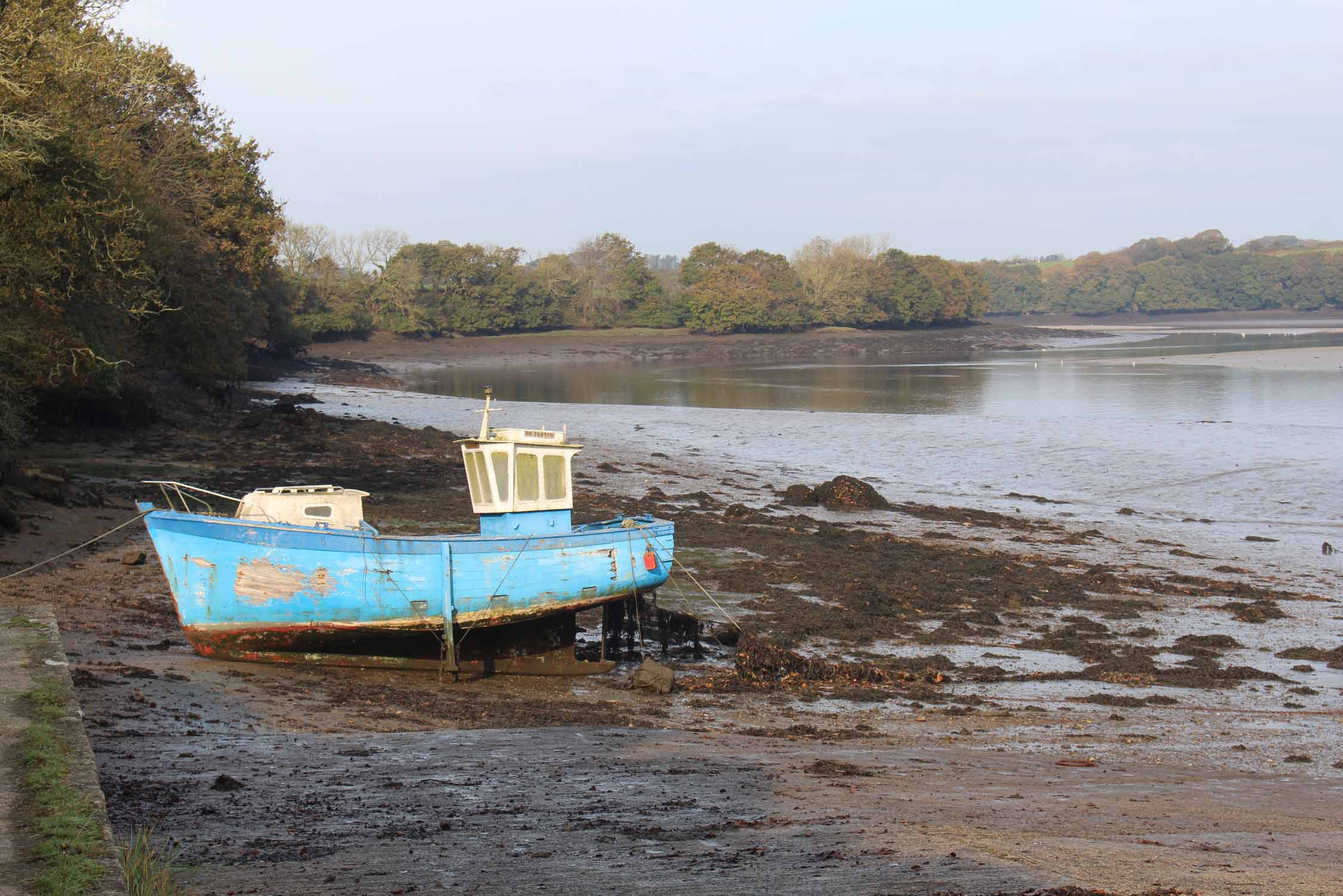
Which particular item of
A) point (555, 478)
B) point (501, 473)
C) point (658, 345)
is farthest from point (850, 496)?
point (658, 345)

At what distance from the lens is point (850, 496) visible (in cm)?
2627

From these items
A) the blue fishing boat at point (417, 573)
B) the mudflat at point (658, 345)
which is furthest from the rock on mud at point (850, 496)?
the mudflat at point (658, 345)

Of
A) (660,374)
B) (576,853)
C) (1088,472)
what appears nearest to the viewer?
(576,853)

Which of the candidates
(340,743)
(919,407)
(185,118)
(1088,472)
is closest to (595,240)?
(919,407)

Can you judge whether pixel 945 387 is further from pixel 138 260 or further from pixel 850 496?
pixel 138 260

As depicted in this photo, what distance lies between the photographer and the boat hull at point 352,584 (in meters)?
12.6

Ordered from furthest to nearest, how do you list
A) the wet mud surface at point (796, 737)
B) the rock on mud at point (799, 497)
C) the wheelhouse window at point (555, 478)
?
the rock on mud at point (799, 497)
the wheelhouse window at point (555, 478)
the wet mud surface at point (796, 737)

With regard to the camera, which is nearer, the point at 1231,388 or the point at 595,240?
the point at 1231,388

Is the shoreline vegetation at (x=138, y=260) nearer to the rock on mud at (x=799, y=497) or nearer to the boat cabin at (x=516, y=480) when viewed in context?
the boat cabin at (x=516, y=480)

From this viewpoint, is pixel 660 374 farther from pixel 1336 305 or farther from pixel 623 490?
pixel 1336 305

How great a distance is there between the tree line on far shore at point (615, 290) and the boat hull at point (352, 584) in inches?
2799

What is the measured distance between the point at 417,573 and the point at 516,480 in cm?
222

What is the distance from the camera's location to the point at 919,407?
172ft

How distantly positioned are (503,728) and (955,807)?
4546 millimetres
